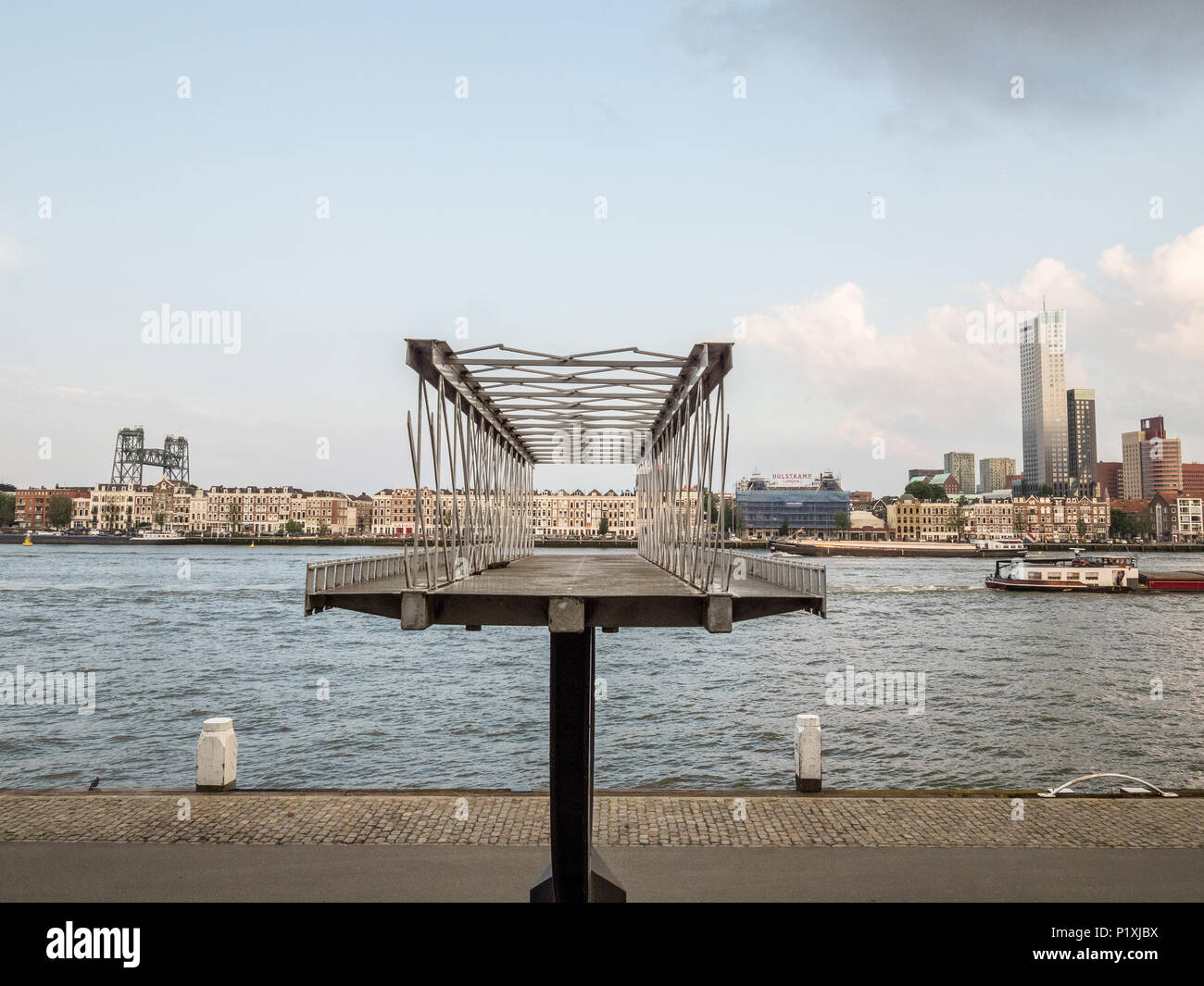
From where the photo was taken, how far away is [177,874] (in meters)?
10.8

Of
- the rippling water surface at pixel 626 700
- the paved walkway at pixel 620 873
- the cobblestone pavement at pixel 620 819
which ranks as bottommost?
the rippling water surface at pixel 626 700

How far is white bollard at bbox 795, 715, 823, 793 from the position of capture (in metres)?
15.2

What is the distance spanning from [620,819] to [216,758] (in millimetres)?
6855

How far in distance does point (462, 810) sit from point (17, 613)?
65.6m

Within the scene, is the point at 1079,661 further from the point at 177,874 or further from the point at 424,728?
the point at 177,874

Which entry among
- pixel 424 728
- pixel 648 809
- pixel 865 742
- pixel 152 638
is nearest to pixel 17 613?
pixel 152 638

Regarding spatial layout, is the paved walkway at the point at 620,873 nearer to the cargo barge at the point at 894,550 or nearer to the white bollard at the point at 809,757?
the white bollard at the point at 809,757

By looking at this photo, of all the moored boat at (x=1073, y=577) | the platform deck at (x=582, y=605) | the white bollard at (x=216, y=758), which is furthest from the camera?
the moored boat at (x=1073, y=577)

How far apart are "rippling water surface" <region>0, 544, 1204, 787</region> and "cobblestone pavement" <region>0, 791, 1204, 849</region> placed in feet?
27.4

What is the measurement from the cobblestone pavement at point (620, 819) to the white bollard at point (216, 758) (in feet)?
1.31

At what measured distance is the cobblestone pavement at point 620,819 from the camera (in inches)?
491

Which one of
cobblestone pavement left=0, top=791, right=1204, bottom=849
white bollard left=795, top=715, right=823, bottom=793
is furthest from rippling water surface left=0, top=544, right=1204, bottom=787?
cobblestone pavement left=0, top=791, right=1204, bottom=849

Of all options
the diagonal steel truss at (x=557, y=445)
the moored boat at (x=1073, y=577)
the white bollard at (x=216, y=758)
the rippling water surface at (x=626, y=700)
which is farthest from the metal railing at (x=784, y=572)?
the moored boat at (x=1073, y=577)

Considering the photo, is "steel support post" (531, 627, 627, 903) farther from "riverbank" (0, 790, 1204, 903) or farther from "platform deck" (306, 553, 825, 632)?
"riverbank" (0, 790, 1204, 903)
